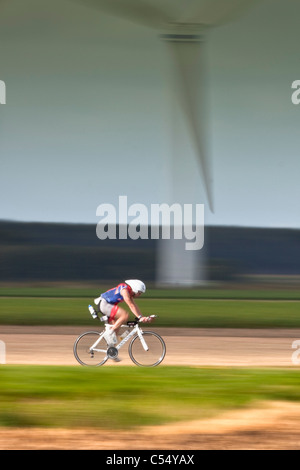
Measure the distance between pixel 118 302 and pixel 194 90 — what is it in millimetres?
10514

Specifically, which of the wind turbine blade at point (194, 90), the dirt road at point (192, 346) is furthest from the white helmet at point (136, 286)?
the wind turbine blade at point (194, 90)

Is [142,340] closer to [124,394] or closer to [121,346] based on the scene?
[121,346]

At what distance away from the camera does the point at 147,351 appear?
39.1 ft

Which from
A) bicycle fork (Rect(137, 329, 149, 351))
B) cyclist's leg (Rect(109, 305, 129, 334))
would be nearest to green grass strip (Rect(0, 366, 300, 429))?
cyclist's leg (Rect(109, 305, 129, 334))

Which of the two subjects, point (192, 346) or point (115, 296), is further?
point (192, 346)

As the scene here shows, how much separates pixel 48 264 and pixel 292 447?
55.9 metres

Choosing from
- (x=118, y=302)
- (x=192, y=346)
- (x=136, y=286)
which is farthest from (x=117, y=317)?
(x=192, y=346)

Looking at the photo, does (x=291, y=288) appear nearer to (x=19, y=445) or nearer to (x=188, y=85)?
(x=188, y=85)

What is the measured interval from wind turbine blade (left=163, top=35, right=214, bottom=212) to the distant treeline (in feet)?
98.0

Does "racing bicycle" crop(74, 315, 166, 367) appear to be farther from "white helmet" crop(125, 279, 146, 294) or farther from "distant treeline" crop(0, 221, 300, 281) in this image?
"distant treeline" crop(0, 221, 300, 281)

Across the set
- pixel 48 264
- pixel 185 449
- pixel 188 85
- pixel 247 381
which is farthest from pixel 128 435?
pixel 48 264

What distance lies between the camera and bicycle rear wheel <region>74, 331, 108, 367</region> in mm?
11758

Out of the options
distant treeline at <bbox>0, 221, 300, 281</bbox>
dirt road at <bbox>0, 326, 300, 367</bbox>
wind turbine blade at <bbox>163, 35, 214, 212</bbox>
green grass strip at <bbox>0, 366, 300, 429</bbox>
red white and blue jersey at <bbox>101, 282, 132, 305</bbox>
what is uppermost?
distant treeline at <bbox>0, 221, 300, 281</bbox>

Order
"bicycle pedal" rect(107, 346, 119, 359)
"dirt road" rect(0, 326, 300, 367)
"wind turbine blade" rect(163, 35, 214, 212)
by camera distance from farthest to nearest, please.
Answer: "wind turbine blade" rect(163, 35, 214, 212), "dirt road" rect(0, 326, 300, 367), "bicycle pedal" rect(107, 346, 119, 359)
